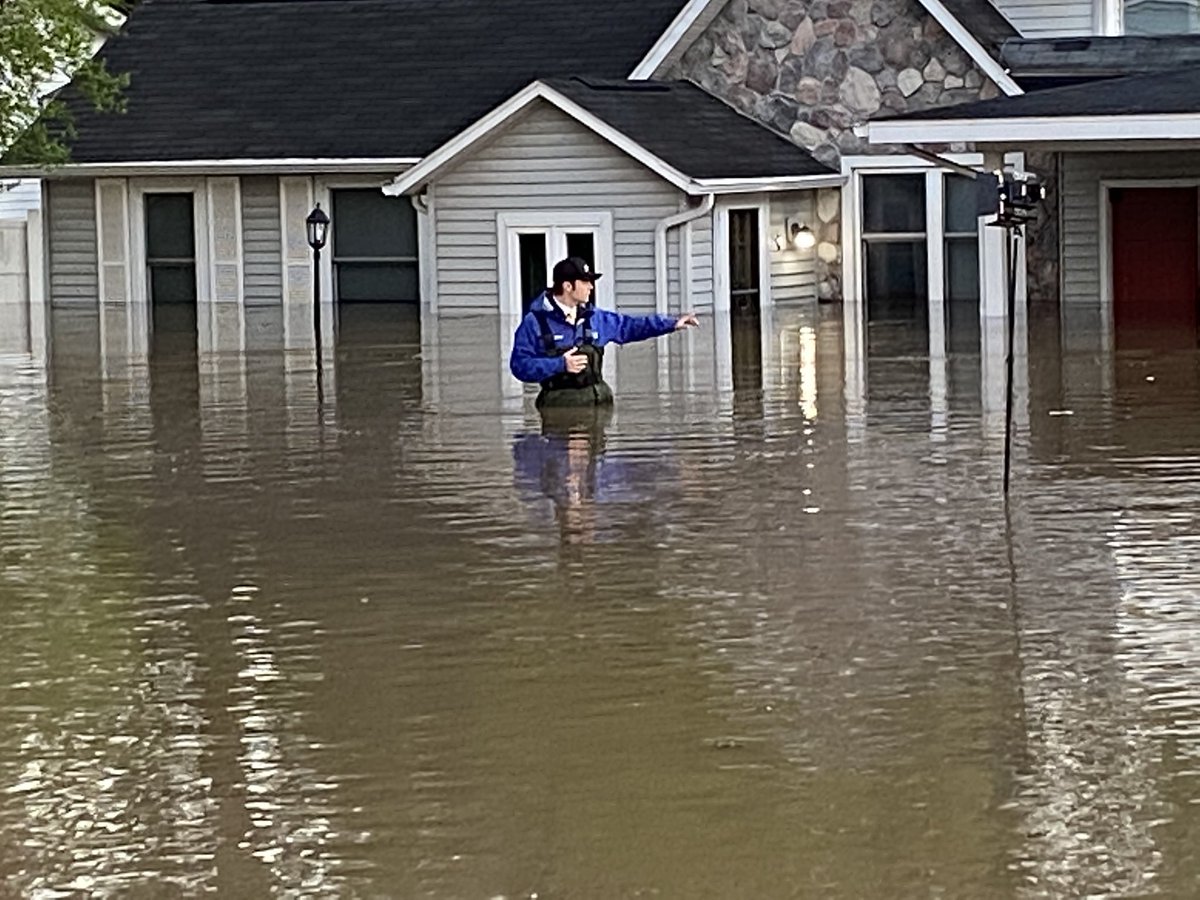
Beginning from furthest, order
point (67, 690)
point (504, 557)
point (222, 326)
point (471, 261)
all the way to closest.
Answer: point (471, 261)
point (222, 326)
point (504, 557)
point (67, 690)

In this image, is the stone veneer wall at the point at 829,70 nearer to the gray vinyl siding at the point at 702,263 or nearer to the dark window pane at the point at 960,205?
the dark window pane at the point at 960,205

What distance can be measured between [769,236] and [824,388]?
1390 centimetres

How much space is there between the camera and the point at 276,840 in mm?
7754

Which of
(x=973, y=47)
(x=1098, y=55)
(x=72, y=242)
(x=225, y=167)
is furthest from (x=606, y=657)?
(x=72, y=242)

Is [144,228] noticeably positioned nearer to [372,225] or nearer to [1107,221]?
[372,225]

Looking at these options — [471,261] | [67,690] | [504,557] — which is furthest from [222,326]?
[67,690]

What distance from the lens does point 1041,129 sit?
1091 inches

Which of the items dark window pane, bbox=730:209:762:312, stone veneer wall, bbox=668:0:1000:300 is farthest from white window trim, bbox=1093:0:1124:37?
dark window pane, bbox=730:209:762:312

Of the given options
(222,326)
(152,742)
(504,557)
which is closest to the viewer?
(152,742)

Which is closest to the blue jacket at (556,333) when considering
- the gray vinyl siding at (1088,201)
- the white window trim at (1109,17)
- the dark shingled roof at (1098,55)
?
the gray vinyl siding at (1088,201)

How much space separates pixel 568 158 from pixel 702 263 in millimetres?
2149

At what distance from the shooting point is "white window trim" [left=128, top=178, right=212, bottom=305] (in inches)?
1516

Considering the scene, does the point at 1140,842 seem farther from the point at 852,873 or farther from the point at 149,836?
the point at 149,836

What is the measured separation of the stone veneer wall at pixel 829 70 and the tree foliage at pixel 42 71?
773 centimetres
